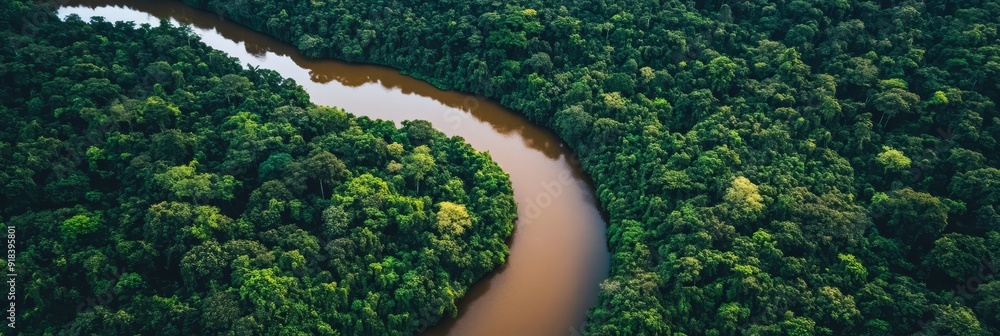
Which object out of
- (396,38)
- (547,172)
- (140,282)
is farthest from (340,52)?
(140,282)

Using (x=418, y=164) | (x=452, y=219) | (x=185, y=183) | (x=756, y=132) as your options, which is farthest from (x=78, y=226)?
Result: (x=756, y=132)

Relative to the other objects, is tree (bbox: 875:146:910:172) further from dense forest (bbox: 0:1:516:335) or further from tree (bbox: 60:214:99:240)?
tree (bbox: 60:214:99:240)

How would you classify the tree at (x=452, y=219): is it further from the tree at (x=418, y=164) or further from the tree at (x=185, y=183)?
the tree at (x=185, y=183)

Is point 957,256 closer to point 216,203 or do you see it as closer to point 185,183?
point 216,203

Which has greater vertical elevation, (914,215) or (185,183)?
(914,215)

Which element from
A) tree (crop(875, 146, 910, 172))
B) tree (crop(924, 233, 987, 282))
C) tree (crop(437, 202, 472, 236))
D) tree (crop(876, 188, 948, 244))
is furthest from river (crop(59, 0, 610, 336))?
tree (crop(924, 233, 987, 282))

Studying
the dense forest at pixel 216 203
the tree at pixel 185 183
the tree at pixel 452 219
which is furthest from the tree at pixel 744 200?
the tree at pixel 185 183
